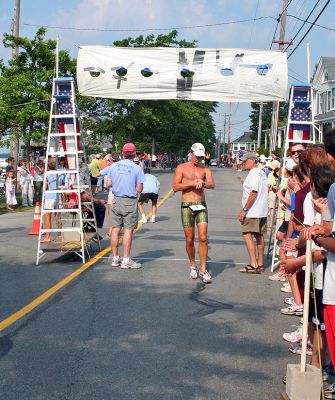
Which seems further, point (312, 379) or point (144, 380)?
point (144, 380)

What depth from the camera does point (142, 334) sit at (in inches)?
233

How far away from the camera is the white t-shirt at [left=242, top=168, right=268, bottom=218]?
9203mm

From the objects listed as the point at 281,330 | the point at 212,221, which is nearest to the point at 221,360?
the point at 281,330

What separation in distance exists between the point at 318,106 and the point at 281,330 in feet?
167

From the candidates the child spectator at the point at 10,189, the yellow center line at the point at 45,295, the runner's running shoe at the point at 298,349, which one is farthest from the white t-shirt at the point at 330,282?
the child spectator at the point at 10,189

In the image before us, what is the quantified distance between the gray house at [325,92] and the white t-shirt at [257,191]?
40.1m

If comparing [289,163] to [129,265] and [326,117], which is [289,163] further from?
[326,117]

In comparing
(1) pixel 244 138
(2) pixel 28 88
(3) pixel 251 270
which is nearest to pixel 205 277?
(3) pixel 251 270

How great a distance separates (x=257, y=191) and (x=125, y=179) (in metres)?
2.18

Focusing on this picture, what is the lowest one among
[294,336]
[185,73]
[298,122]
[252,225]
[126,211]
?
[294,336]

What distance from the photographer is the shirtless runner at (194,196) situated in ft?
28.4

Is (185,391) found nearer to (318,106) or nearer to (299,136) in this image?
(299,136)

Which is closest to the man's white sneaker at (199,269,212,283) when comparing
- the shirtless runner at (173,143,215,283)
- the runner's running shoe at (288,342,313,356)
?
the shirtless runner at (173,143,215,283)

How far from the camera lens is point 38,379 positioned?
4.67m
